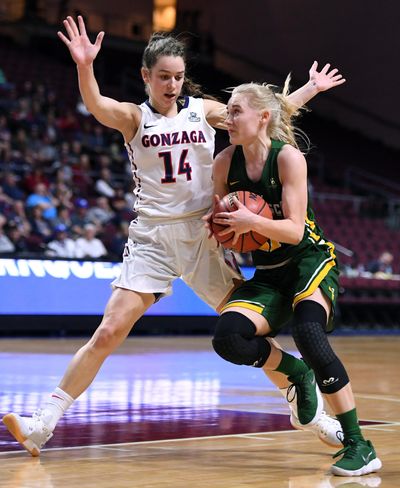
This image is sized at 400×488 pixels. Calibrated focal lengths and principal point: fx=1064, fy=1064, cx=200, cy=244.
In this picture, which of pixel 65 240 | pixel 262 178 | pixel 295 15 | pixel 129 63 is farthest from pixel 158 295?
pixel 295 15

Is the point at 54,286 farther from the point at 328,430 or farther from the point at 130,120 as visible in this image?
the point at 328,430

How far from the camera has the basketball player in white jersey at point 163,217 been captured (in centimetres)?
489

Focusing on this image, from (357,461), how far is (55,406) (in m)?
1.40

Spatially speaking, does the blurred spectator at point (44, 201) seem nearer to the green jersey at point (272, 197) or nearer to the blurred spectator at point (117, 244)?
the blurred spectator at point (117, 244)

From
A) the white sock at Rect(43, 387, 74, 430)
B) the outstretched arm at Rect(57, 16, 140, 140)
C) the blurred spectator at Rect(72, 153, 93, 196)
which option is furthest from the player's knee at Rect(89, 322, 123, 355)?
the blurred spectator at Rect(72, 153, 93, 196)

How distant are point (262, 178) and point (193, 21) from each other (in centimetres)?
2319

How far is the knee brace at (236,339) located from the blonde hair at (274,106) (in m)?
0.87

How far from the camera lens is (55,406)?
482 centimetres

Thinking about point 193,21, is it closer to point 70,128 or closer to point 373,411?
point 70,128

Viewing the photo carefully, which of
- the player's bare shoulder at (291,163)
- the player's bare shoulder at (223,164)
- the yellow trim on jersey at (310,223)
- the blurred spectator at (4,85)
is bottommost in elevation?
the blurred spectator at (4,85)

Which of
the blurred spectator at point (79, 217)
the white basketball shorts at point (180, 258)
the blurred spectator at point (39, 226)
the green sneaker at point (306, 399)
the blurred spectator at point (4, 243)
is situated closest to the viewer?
the green sneaker at point (306, 399)

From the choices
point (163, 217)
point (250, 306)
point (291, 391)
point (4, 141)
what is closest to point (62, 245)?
point (4, 141)

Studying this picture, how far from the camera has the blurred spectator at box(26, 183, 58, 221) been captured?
48.1 feet

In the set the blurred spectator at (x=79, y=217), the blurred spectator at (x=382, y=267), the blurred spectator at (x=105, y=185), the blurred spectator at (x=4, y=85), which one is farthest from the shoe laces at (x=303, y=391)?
the blurred spectator at (x=4, y=85)
